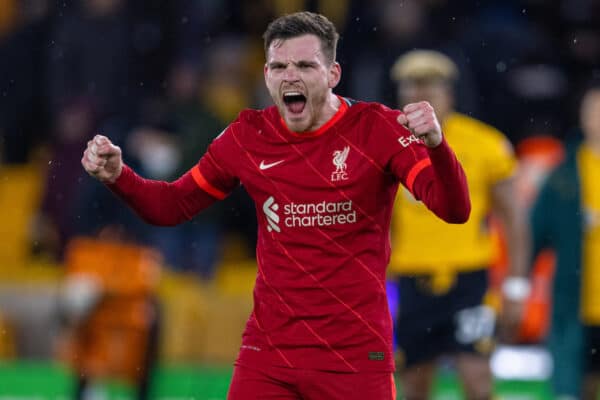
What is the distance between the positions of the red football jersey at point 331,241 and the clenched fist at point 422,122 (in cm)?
35

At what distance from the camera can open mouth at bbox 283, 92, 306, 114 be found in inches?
223

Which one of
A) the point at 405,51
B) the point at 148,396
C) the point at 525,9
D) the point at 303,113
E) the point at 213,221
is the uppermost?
the point at 525,9

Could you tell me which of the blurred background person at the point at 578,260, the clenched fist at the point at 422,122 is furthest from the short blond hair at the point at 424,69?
the clenched fist at the point at 422,122

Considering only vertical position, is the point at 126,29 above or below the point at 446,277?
above

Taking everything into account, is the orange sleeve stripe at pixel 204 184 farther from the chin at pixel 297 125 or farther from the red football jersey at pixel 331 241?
the chin at pixel 297 125

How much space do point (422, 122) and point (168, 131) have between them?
752 centimetres

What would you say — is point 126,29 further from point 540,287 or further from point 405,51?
point 540,287

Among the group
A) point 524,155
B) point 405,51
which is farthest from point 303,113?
point 524,155

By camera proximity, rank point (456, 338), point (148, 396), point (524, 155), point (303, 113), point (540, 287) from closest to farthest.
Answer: point (303, 113), point (456, 338), point (148, 396), point (540, 287), point (524, 155)

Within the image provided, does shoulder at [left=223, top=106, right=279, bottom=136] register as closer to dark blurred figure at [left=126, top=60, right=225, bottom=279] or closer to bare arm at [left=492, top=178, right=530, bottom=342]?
bare arm at [left=492, top=178, right=530, bottom=342]

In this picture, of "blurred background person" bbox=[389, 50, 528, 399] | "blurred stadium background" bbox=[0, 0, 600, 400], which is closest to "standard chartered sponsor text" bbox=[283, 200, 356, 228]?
"blurred background person" bbox=[389, 50, 528, 399]

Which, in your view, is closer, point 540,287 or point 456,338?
point 456,338

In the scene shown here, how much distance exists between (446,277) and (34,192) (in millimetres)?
5987

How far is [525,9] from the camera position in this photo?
1450 cm
